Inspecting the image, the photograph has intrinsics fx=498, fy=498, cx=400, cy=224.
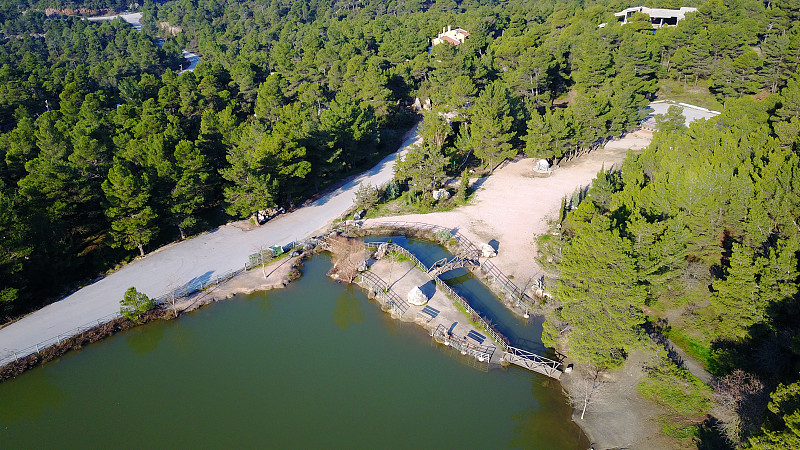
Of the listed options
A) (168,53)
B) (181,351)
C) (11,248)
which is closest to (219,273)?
(181,351)

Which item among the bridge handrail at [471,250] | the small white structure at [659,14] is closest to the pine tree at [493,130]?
the bridge handrail at [471,250]

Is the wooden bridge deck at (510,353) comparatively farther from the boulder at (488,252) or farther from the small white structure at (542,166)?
the small white structure at (542,166)

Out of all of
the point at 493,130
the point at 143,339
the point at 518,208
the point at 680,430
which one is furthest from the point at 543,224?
the point at 143,339

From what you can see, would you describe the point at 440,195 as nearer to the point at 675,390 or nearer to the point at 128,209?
the point at 128,209

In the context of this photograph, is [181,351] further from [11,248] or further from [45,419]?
[11,248]

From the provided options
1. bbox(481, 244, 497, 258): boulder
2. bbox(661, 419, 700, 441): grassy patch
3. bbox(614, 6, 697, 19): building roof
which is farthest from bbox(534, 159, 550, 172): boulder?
bbox(614, 6, 697, 19): building roof

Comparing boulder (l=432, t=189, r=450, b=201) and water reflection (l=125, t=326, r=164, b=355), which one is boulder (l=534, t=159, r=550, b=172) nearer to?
boulder (l=432, t=189, r=450, b=201)
